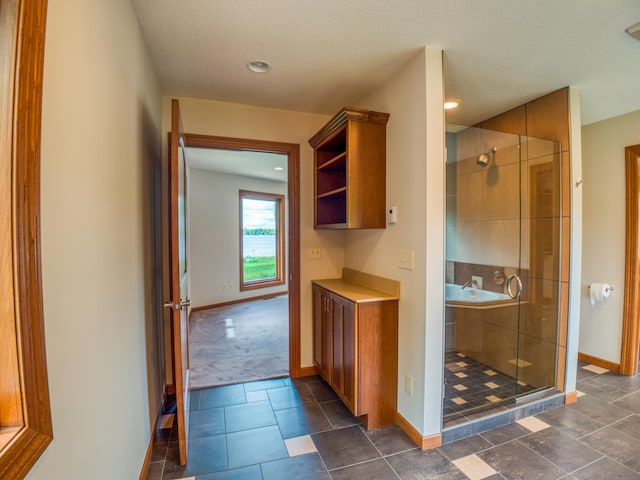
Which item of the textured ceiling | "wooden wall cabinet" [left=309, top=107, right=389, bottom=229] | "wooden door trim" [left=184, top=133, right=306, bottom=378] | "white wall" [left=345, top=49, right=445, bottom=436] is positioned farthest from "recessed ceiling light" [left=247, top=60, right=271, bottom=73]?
"white wall" [left=345, top=49, right=445, bottom=436]

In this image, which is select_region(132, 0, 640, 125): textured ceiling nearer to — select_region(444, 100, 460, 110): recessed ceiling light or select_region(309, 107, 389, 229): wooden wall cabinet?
select_region(444, 100, 460, 110): recessed ceiling light

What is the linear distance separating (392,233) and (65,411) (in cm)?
193

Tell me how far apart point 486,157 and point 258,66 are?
2165 mm

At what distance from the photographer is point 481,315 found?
299 cm

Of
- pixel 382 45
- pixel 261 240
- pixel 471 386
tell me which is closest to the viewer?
pixel 382 45

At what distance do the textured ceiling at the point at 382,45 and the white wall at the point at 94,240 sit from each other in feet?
1.27

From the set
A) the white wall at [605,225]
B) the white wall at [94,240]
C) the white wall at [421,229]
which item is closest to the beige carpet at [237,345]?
the white wall at [94,240]

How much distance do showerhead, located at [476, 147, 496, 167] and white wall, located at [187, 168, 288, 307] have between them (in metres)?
4.38

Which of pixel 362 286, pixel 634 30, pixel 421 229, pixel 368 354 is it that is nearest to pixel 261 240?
pixel 362 286

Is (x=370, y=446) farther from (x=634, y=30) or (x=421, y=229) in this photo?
(x=634, y=30)

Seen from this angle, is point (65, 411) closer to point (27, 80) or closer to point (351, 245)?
point (27, 80)

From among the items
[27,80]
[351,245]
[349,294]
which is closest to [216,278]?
[351,245]

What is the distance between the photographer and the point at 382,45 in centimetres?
193

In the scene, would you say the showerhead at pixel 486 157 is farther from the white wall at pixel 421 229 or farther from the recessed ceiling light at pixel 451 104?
the white wall at pixel 421 229
